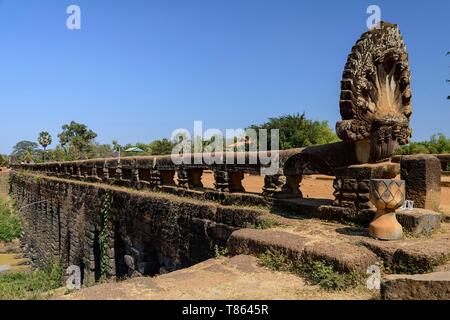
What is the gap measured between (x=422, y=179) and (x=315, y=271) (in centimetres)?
213

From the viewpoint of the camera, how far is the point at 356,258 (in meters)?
3.42

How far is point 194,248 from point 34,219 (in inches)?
538

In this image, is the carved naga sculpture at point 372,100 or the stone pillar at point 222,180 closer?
the carved naga sculpture at point 372,100

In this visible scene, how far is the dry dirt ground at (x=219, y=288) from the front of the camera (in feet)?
9.86

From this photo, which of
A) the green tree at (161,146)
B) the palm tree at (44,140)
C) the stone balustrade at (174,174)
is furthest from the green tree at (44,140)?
the stone balustrade at (174,174)

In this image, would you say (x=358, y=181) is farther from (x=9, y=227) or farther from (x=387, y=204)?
(x=9, y=227)

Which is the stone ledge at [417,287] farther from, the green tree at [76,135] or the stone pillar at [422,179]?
the green tree at [76,135]

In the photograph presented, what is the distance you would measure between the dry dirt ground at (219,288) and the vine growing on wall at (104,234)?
6.36m

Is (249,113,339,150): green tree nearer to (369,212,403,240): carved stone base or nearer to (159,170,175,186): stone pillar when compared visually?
(159,170,175,186): stone pillar

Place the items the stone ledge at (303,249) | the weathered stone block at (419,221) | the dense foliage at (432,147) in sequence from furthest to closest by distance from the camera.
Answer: the dense foliage at (432,147), the weathered stone block at (419,221), the stone ledge at (303,249)

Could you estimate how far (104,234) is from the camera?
9734mm

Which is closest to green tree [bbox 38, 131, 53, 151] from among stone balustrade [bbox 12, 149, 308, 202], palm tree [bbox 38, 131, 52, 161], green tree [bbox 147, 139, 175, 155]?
palm tree [bbox 38, 131, 52, 161]

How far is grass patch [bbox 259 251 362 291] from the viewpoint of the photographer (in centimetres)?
323
